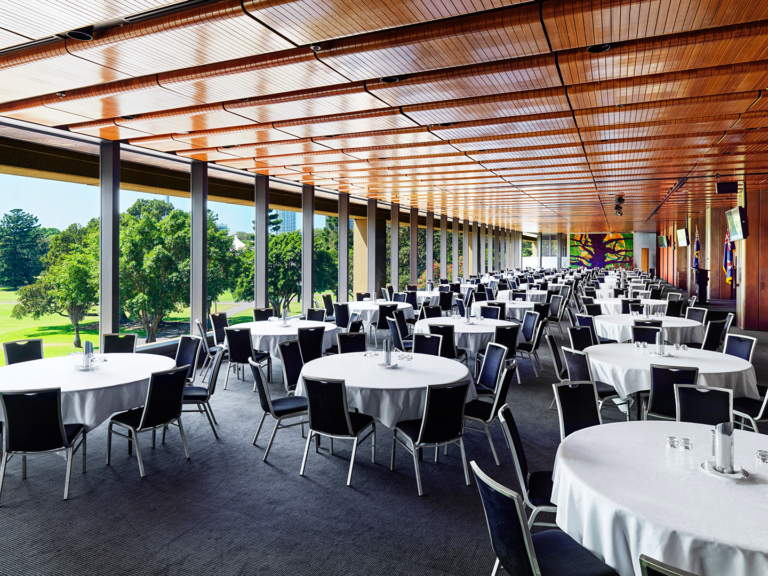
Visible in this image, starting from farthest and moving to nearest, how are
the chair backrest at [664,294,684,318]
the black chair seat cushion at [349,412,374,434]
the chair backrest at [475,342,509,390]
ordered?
the chair backrest at [664,294,684,318], the chair backrest at [475,342,509,390], the black chair seat cushion at [349,412,374,434]

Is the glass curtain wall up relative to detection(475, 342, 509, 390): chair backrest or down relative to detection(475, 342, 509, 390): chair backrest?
up

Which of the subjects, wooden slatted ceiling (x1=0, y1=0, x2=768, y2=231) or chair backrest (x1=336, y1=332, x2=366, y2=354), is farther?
chair backrest (x1=336, y1=332, x2=366, y2=354)

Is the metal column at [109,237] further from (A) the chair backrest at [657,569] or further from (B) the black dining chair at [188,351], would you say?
(A) the chair backrest at [657,569]

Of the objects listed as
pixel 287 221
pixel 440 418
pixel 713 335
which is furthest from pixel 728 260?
pixel 440 418

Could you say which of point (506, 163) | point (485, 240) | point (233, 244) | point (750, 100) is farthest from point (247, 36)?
point (485, 240)

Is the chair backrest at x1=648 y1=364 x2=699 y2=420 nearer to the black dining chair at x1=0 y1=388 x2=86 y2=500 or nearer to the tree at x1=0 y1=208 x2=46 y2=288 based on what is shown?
the black dining chair at x1=0 y1=388 x2=86 y2=500

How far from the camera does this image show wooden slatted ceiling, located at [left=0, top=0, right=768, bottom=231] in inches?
146

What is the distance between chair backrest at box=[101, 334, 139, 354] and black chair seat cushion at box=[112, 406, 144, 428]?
206cm

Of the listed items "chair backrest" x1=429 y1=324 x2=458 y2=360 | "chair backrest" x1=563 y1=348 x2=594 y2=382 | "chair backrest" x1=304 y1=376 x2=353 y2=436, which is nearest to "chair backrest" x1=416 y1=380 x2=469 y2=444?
"chair backrest" x1=304 y1=376 x2=353 y2=436

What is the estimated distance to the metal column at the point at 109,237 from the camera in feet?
25.9

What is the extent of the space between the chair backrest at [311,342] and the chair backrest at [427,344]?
138 cm

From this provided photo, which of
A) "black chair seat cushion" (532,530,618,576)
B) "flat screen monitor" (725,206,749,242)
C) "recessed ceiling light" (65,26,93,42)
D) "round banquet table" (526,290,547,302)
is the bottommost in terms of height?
"black chair seat cushion" (532,530,618,576)

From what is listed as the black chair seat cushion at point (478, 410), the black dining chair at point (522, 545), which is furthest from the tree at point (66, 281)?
the black dining chair at point (522, 545)

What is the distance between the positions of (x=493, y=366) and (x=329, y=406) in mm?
2042
